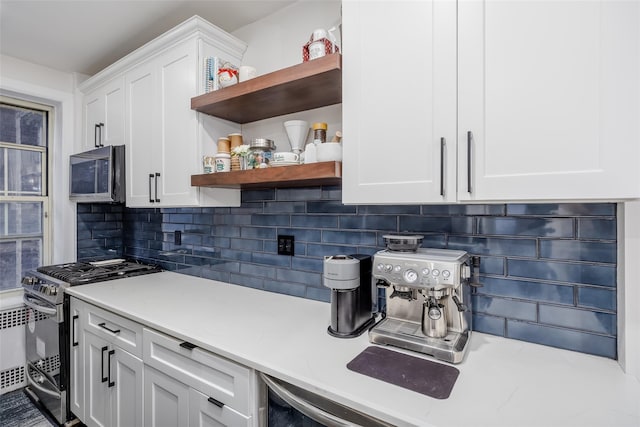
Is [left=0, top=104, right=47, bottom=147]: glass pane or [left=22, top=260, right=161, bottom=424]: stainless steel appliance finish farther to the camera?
[left=0, top=104, right=47, bottom=147]: glass pane

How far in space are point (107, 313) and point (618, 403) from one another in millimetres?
2073

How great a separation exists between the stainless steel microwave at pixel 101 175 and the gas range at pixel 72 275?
498 millimetres

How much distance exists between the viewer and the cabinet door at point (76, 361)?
1892mm

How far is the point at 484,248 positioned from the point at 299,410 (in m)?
0.89

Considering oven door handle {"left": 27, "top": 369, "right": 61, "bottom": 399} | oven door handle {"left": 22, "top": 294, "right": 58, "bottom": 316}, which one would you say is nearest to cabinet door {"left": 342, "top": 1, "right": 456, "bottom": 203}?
oven door handle {"left": 22, "top": 294, "right": 58, "bottom": 316}

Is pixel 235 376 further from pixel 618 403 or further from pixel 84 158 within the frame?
pixel 84 158

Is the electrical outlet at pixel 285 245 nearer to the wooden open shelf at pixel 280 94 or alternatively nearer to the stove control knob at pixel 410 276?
the wooden open shelf at pixel 280 94

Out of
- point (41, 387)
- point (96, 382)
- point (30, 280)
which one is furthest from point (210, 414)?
point (30, 280)

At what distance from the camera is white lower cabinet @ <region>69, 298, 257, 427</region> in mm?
1146

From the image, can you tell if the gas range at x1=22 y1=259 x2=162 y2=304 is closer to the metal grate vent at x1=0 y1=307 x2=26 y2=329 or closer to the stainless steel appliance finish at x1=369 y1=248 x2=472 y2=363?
the metal grate vent at x1=0 y1=307 x2=26 y2=329

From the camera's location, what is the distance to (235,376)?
3.68ft

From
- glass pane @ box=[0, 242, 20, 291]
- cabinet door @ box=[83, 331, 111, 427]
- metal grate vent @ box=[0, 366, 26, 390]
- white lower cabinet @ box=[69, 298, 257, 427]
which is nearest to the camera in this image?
white lower cabinet @ box=[69, 298, 257, 427]

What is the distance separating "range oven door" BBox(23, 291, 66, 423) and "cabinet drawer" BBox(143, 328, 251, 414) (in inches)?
38.7

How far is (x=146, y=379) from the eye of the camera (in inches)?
57.5
